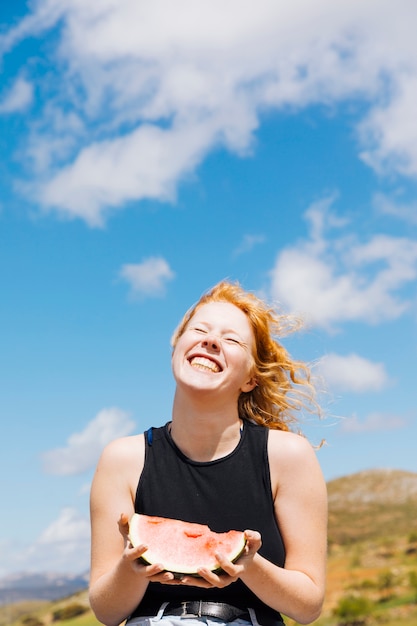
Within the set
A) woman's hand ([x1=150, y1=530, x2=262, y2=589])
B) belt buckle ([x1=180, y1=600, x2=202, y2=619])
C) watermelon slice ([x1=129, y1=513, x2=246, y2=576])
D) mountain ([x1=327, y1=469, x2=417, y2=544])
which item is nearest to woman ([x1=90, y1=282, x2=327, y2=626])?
belt buckle ([x1=180, y1=600, x2=202, y2=619])

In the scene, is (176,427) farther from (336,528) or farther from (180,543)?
(336,528)

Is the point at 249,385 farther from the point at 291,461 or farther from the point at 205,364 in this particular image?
the point at 291,461

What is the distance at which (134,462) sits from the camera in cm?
374

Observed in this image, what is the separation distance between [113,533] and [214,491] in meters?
0.55

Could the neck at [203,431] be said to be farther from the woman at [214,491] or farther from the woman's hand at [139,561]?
the woman's hand at [139,561]

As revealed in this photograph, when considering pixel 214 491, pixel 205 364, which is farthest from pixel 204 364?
pixel 214 491

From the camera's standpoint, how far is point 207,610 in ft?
10.6

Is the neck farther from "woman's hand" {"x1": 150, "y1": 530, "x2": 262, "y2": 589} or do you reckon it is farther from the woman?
"woman's hand" {"x1": 150, "y1": 530, "x2": 262, "y2": 589}

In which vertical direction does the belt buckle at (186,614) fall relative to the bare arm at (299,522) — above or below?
below

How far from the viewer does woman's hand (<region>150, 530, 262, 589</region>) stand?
108 inches

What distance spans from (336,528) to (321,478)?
23.7m

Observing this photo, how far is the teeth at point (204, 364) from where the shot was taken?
3697mm

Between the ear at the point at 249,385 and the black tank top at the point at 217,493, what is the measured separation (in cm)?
37

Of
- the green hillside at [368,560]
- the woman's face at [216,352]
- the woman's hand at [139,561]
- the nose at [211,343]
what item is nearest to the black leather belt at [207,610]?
the woman's hand at [139,561]
